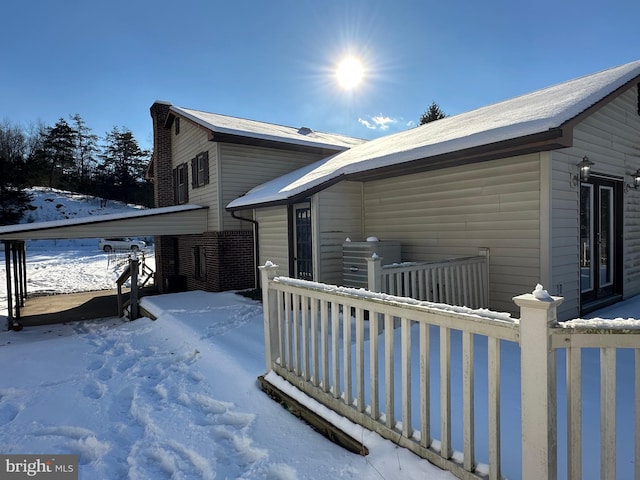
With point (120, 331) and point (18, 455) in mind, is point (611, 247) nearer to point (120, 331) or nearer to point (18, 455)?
point (18, 455)

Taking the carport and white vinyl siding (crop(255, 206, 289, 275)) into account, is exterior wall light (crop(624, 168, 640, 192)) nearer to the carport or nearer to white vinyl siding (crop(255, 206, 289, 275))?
white vinyl siding (crop(255, 206, 289, 275))

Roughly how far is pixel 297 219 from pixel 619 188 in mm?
6772

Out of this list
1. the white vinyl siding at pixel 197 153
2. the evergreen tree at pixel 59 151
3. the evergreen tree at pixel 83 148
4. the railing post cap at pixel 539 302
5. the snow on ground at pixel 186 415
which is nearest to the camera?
the railing post cap at pixel 539 302

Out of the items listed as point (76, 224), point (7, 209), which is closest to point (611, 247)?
point (76, 224)

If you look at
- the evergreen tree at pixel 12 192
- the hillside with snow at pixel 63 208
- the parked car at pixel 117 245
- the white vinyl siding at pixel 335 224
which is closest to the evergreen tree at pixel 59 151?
the hillside with snow at pixel 63 208

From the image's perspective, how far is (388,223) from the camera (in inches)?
318

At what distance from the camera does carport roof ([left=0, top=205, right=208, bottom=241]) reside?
9562 millimetres

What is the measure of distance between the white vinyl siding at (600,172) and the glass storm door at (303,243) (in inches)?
187

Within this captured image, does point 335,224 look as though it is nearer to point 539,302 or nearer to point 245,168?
point 245,168

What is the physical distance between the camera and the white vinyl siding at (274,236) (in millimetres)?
8898

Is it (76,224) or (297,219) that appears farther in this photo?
(76,224)

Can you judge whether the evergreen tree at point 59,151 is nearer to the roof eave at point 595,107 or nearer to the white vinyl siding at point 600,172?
the white vinyl siding at point 600,172

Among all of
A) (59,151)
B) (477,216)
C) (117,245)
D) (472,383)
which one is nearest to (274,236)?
(477,216)

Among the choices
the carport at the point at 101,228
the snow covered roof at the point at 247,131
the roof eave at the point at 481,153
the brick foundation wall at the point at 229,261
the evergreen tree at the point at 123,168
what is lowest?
the brick foundation wall at the point at 229,261
